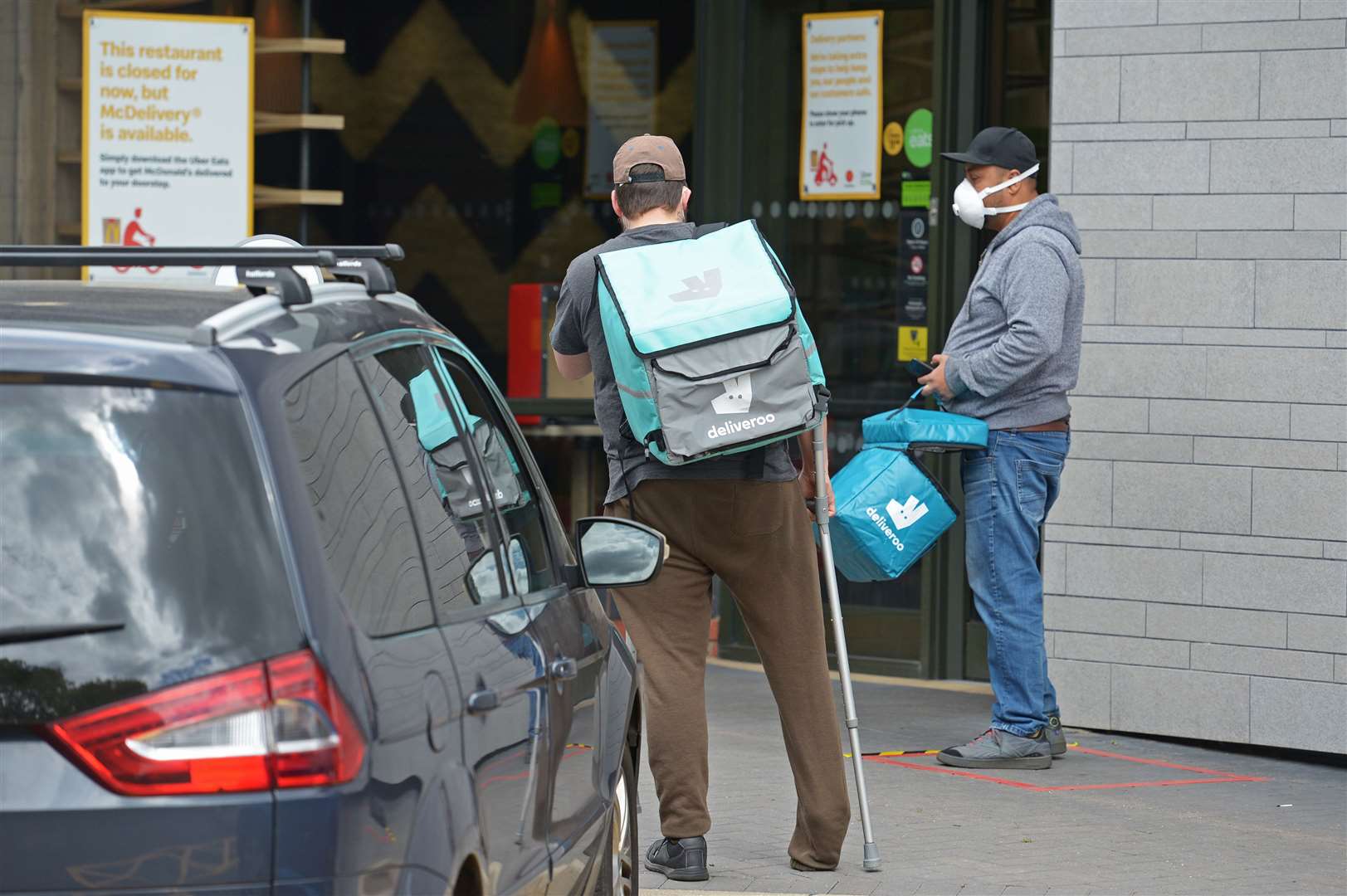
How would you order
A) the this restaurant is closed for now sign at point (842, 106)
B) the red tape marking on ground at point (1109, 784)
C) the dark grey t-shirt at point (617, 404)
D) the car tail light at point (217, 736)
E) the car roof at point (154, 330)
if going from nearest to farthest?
the car tail light at point (217, 736) < the car roof at point (154, 330) < the dark grey t-shirt at point (617, 404) < the red tape marking on ground at point (1109, 784) < the this restaurant is closed for now sign at point (842, 106)

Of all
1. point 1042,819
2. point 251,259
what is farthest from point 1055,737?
point 251,259

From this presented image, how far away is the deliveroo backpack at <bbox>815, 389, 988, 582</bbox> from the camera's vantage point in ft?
21.4

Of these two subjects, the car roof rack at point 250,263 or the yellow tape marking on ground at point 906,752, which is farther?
the yellow tape marking on ground at point 906,752

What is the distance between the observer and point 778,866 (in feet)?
19.1

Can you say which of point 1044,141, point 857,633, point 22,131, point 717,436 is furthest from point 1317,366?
point 22,131

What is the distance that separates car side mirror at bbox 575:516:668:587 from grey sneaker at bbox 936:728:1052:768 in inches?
132

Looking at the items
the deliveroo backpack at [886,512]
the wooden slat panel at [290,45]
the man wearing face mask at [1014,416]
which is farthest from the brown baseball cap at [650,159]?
the wooden slat panel at [290,45]

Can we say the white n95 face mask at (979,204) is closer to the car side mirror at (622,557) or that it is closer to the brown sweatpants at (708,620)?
the brown sweatpants at (708,620)

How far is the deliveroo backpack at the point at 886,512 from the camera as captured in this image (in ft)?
21.4

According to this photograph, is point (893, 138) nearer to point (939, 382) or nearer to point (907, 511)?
point (939, 382)

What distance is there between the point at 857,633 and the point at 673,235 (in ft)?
13.3

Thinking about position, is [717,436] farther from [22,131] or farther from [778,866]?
[22,131]

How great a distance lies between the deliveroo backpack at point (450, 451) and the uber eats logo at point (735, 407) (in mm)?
1248

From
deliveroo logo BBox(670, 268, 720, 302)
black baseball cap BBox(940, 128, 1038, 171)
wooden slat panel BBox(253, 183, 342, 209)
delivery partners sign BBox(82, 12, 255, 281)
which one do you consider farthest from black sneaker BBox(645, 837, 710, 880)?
wooden slat panel BBox(253, 183, 342, 209)
